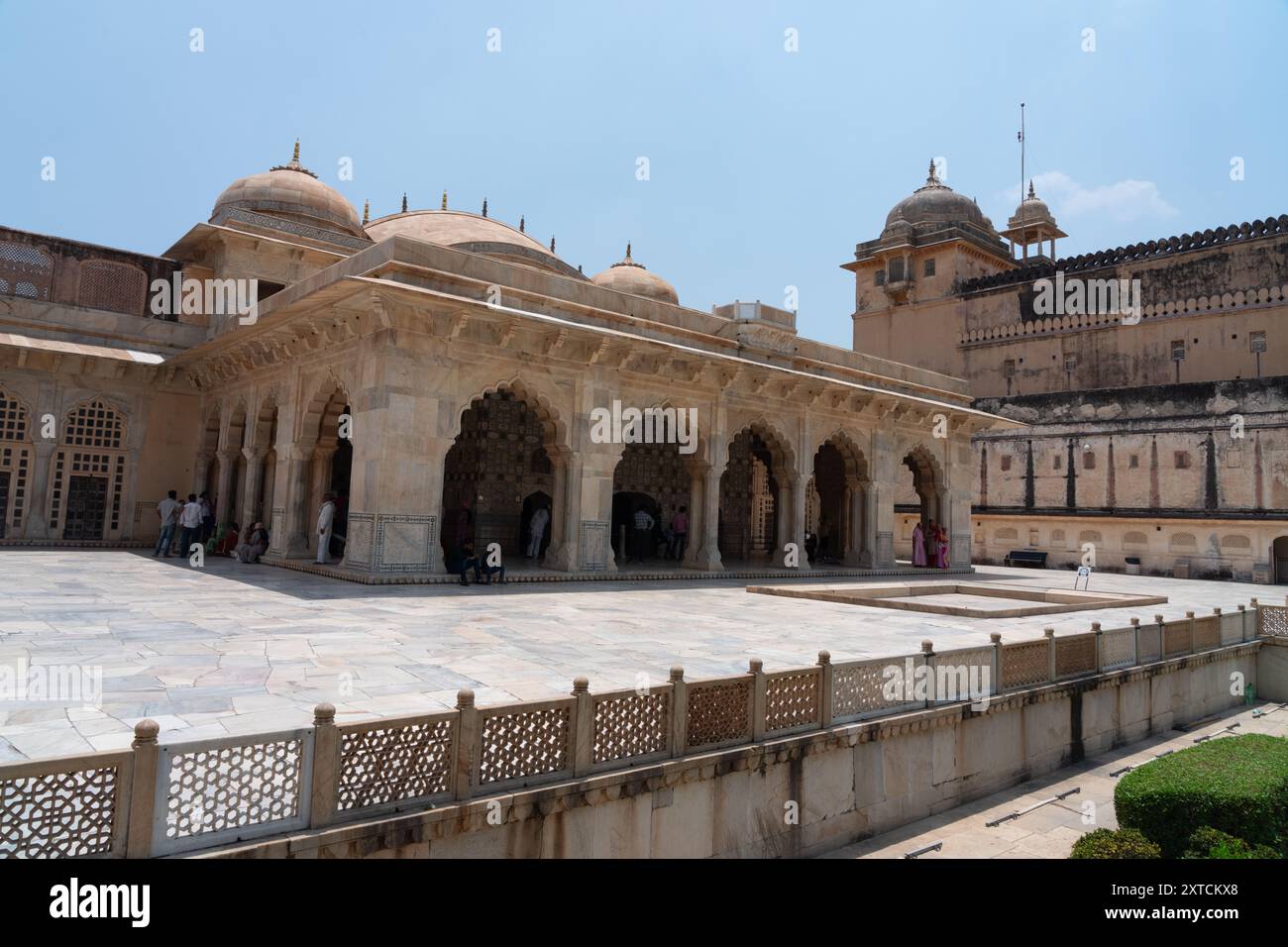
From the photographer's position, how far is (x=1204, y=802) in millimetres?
5527

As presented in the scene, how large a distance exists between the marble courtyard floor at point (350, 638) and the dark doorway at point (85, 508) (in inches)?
141

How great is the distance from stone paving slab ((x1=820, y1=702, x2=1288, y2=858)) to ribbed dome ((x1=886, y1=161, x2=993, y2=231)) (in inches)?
1201

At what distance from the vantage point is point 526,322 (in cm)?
1232

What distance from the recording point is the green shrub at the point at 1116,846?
5031 millimetres

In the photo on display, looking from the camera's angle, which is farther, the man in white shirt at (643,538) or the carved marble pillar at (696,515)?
the man in white shirt at (643,538)

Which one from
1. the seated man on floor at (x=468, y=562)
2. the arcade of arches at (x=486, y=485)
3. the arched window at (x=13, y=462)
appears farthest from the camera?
the arched window at (x=13, y=462)

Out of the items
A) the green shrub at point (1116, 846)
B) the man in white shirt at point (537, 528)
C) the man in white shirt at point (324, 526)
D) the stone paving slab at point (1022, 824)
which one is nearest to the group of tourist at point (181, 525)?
the man in white shirt at point (324, 526)

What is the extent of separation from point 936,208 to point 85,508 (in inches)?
1243

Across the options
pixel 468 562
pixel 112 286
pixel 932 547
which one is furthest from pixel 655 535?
pixel 112 286

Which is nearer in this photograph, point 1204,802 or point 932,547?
point 1204,802

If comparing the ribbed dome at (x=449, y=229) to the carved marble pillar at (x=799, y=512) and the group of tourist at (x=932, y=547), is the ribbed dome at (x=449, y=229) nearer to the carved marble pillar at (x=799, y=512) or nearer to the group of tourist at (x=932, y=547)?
the carved marble pillar at (x=799, y=512)

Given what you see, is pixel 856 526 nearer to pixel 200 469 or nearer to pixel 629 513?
pixel 629 513
